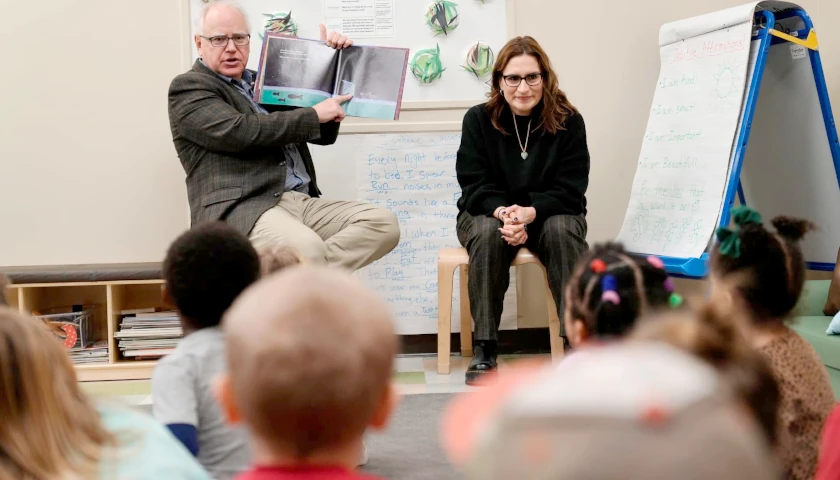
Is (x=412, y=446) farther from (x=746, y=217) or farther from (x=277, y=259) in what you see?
(x=746, y=217)

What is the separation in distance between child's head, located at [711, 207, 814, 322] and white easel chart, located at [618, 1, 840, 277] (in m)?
1.69

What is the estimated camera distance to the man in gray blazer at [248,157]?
297 centimetres

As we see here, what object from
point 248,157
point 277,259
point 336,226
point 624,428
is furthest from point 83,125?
point 624,428

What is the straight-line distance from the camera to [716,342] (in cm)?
69

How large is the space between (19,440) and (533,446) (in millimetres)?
770

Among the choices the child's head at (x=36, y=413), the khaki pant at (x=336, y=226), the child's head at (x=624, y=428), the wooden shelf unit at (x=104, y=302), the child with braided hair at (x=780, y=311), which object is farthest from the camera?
the wooden shelf unit at (x=104, y=302)

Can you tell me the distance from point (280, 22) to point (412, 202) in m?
0.91

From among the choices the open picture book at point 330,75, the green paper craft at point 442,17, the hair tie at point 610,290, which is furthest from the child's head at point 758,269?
the green paper craft at point 442,17

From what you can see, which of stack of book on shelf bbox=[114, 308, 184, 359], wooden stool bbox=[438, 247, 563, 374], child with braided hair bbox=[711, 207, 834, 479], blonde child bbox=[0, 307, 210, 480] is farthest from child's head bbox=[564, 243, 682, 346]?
stack of book on shelf bbox=[114, 308, 184, 359]

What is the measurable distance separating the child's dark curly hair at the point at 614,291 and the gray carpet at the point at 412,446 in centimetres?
83

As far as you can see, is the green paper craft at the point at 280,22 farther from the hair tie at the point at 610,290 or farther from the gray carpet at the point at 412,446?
the hair tie at the point at 610,290

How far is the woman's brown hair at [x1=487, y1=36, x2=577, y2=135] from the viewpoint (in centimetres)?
328

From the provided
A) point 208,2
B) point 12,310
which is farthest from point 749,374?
point 208,2

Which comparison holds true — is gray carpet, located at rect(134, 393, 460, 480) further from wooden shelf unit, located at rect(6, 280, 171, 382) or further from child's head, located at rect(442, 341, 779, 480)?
child's head, located at rect(442, 341, 779, 480)
